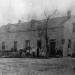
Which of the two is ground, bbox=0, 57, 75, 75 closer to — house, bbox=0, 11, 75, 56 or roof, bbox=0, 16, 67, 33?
house, bbox=0, 11, 75, 56

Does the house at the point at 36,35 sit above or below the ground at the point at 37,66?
above

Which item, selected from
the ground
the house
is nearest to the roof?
the house

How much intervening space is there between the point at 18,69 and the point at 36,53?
1.20ft

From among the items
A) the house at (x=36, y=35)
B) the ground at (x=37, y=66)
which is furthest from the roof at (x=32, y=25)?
the ground at (x=37, y=66)

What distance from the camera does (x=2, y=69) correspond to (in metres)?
3.11

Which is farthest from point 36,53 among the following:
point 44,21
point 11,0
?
point 11,0

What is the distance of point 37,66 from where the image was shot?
9.92 feet

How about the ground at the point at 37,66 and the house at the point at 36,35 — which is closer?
the ground at the point at 37,66

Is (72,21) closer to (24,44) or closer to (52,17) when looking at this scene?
(52,17)

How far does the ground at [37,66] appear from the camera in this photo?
9.00 ft

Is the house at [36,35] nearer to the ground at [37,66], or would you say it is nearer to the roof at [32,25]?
the roof at [32,25]

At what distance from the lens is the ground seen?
2743 millimetres

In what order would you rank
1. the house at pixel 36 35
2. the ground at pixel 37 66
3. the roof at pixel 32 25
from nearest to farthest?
the ground at pixel 37 66, the house at pixel 36 35, the roof at pixel 32 25

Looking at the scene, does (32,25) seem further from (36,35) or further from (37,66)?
(37,66)
